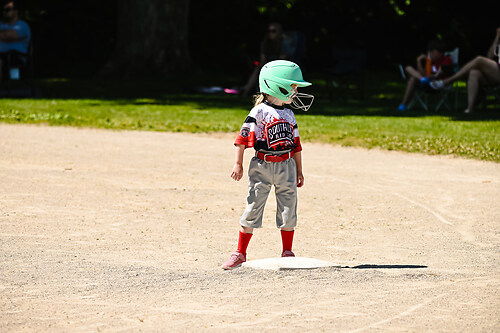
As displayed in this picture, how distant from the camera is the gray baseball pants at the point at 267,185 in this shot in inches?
236

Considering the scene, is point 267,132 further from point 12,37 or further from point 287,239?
point 12,37

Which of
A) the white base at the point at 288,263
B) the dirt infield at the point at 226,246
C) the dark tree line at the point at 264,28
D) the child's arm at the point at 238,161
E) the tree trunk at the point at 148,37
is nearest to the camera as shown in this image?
the dirt infield at the point at 226,246

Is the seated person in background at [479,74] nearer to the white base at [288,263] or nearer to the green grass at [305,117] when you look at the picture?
the green grass at [305,117]

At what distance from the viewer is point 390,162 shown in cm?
1155

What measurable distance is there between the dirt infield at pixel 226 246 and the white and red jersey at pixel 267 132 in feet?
2.84

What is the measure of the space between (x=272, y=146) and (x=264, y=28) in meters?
22.9

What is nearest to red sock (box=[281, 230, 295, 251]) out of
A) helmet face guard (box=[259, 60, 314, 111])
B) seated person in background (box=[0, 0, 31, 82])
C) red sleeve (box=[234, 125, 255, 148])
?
red sleeve (box=[234, 125, 255, 148])

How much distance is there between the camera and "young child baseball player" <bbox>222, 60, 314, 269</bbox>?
597 cm

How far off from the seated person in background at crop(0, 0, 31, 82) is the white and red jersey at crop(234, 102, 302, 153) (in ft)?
45.2

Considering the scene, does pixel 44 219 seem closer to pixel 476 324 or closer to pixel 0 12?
pixel 476 324

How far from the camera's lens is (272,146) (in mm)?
5949

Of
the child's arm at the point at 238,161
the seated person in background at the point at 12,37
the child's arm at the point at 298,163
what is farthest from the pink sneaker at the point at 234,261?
the seated person in background at the point at 12,37

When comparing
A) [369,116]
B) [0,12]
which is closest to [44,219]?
[369,116]

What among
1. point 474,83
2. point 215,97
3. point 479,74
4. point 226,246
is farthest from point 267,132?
point 215,97
